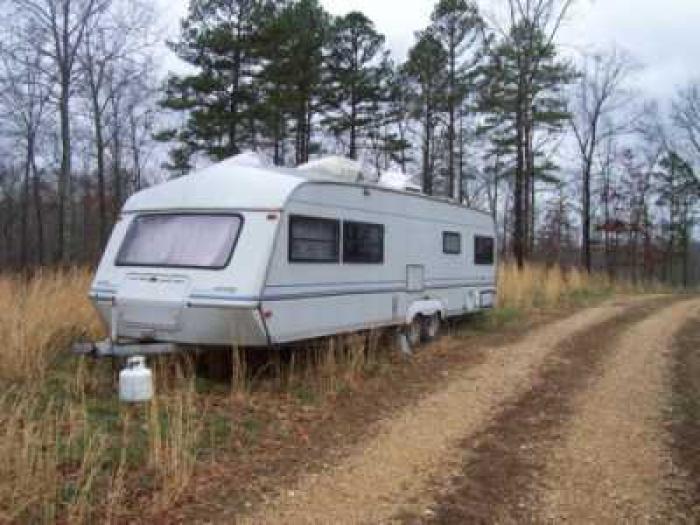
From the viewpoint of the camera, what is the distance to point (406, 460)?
4.91 m

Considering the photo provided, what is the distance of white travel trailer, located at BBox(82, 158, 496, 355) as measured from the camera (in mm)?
6570

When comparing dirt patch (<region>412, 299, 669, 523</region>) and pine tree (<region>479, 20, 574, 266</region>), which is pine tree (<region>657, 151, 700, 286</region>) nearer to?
pine tree (<region>479, 20, 574, 266</region>)

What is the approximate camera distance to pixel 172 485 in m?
4.12

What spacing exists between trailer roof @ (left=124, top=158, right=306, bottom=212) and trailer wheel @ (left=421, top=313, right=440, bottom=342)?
3876mm

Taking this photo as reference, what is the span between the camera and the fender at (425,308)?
9518 mm

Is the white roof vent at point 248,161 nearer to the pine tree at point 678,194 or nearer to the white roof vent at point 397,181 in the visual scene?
the white roof vent at point 397,181

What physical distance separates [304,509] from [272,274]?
10.0 feet

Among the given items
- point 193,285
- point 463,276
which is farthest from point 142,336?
point 463,276

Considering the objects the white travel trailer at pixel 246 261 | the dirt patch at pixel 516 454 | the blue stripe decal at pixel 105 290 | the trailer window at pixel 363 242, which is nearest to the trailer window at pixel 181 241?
the white travel trailer at pixel 246 261

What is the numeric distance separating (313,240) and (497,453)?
10.8 ft

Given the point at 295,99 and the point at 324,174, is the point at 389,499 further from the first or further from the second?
the point at 295,99

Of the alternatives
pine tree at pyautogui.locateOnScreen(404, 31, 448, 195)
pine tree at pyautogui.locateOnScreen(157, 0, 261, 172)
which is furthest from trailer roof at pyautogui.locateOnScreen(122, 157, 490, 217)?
pine tree at pyautogui.locateOnScreen(404, 31, 448, 195)

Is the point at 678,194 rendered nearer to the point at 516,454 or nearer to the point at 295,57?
the point at 295,57

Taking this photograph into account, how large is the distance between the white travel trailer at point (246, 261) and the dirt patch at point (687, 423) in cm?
374
